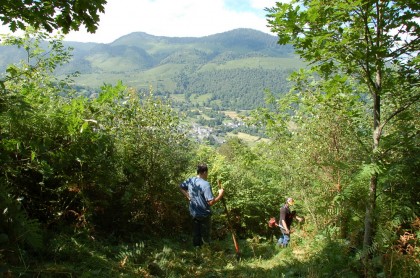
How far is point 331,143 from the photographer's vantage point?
8.16 metres

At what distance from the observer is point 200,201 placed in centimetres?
688

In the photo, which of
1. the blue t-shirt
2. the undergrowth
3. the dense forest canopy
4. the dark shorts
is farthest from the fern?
the dark shorts

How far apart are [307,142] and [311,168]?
2.41 feet

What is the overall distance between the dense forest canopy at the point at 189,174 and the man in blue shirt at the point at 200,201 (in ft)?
1.41

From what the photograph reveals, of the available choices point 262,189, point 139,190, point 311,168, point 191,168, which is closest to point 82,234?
point 139,190

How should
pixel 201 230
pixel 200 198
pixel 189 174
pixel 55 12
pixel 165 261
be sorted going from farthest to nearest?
pixel 189 174, pixel 201 230, pixel 200 198, pixel 165 261, pixel 55 12

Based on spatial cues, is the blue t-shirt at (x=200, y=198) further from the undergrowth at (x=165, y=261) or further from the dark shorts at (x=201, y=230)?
the undergrowth at (x=165, y=261)

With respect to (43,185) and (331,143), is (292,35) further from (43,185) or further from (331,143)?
(43,185)

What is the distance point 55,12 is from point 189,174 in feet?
22.1

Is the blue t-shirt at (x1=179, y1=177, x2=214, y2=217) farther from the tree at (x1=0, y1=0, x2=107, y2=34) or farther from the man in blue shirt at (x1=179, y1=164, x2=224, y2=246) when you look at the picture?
the tree at (x1=0, y1=0, x2=107, y2=34)

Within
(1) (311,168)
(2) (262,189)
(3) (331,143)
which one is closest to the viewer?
(3) (331,143)

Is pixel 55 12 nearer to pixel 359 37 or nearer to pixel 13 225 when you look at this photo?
pixel 13 225

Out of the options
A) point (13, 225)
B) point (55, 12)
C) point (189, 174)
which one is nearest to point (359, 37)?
point (55, 12)

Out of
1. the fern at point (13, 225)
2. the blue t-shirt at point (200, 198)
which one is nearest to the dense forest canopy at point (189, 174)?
the fern at point (13, 225)
